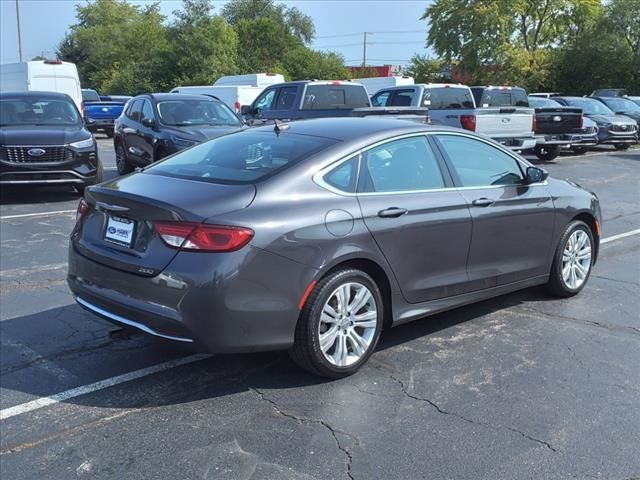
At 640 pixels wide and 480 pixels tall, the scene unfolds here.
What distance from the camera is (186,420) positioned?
12.0 ft

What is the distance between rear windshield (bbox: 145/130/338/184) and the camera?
13.9 feet

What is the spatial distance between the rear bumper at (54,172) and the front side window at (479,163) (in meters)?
7.44

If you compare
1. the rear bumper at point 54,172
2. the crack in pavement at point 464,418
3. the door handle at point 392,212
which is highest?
Answer: the door handle at point 392,212

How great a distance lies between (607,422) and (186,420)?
7.65 ft

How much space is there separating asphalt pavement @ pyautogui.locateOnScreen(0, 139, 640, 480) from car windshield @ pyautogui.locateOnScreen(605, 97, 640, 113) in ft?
65.6

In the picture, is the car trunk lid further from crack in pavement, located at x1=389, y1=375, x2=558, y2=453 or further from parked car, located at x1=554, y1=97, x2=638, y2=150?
parked car, located at x1=554, y1=97, x2=638, y2=150

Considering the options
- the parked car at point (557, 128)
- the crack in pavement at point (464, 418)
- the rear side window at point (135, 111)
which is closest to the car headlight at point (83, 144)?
the rear side window at point (135, 111)

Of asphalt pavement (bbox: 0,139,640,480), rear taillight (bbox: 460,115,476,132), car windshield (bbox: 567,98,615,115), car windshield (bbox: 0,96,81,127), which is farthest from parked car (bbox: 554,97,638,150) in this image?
asphalt pavement (bbox: 0,139,640,480)

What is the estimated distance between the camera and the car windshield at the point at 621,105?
23.4 meters

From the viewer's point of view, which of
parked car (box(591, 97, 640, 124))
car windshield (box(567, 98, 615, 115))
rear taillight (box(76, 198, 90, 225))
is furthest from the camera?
parked car (box(591, 97, 640, 124))

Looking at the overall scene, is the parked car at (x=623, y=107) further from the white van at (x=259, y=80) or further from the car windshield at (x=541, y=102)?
the white van at (x=259, y=80)

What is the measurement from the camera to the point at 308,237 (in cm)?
391

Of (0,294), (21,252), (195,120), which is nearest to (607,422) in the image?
(0,294)

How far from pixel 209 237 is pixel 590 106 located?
21.1 m
